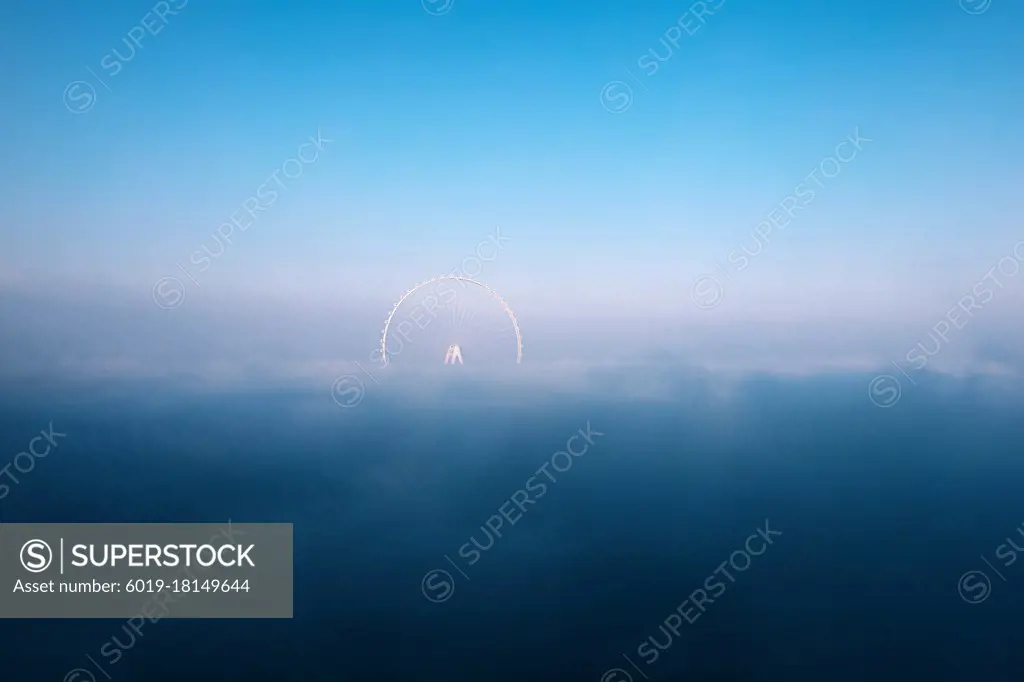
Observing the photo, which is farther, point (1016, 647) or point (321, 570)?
point (321, 570)

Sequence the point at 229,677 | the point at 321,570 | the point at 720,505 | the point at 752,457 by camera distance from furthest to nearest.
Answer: the point at 752,457, the point at 720,505, the point at 321,570, the point at 229,677

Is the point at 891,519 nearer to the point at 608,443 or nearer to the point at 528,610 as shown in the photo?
the point at 608,443

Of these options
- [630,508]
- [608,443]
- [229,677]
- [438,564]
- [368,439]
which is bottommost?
[229,677]

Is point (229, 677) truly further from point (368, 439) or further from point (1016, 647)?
point (1016, 647)

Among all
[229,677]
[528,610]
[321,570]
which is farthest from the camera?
[321,570]

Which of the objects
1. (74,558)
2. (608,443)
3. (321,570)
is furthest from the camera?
(608,443)

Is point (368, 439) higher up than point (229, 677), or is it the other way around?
point (368, 439)

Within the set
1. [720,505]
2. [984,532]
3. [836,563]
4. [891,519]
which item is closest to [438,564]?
[720,505]

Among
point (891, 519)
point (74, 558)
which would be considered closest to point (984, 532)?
point (891, 519)

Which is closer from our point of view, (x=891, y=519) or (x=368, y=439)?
(x=891, y=519)

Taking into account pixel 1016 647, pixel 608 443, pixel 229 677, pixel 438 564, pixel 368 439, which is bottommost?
pixel 1016 647
